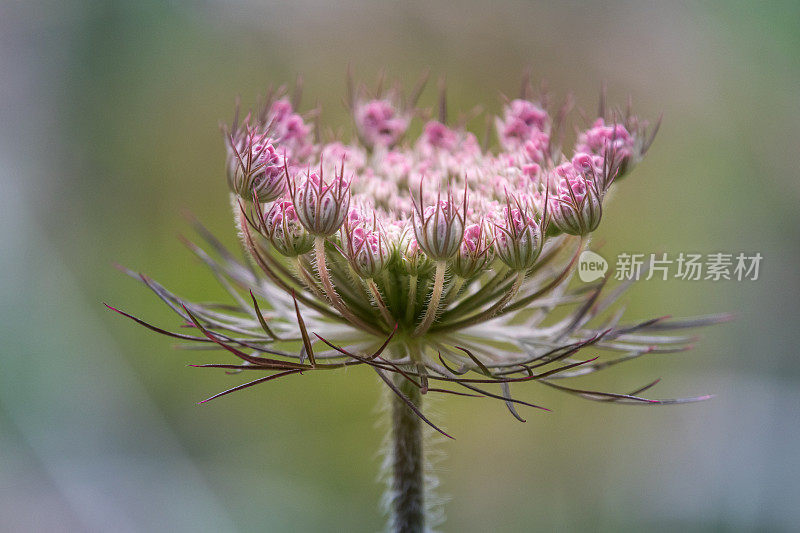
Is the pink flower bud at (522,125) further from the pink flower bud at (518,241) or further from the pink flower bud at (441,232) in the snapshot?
the pink flower bud at (441,232)

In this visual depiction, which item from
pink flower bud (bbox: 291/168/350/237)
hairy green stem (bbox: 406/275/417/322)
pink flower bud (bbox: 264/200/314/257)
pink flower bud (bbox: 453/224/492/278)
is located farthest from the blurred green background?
pink flower bud (bbox: 291/168/350/237)

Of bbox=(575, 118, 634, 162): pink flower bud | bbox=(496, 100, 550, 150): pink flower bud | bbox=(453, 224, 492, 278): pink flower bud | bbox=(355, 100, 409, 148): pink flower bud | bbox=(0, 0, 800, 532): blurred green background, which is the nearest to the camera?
bbox=(453, 224, 492, 278): pink flower bud

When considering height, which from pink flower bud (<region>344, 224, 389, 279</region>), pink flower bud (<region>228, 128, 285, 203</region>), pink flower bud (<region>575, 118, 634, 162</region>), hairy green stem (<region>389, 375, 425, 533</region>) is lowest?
hairy green stem (<region>389, 375, 425, 533</region>)

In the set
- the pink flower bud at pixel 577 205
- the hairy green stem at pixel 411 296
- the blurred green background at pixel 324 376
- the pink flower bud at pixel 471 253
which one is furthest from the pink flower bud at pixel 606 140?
the blurred green background at pixel 324 376

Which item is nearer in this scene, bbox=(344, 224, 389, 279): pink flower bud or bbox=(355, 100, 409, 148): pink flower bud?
bbox=(344, 224, 389, 279): pink flower bud

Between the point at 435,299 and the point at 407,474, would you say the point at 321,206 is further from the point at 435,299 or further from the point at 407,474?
the point at 407,474

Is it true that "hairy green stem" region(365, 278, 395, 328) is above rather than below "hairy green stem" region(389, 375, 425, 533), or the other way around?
above

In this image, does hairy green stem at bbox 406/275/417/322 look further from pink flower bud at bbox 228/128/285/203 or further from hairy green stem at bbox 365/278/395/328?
pink flower bud at bbox 228/128/285/203

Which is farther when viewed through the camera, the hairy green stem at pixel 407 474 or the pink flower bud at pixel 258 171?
the hairy green stem at pixel 407 474
